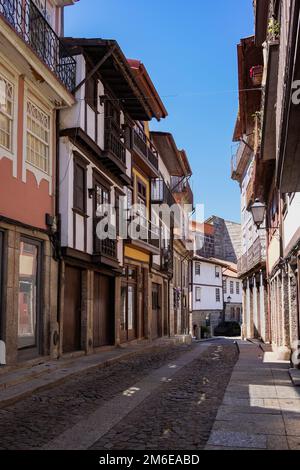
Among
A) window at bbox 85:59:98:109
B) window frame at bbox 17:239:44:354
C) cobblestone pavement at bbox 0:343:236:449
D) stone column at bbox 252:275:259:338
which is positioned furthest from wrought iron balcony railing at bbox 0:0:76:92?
stone column at bbox 252:275:259:338

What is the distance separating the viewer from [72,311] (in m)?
14.0

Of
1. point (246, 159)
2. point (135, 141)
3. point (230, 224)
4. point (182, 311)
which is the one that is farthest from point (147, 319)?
point (230, 224)

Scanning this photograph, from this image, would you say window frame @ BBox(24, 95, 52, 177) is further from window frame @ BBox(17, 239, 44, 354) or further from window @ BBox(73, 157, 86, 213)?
window frame @ BBox(17, 239, 44, 354)

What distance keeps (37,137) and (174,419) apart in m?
7.34

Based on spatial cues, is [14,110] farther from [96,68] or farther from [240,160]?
[240,160]

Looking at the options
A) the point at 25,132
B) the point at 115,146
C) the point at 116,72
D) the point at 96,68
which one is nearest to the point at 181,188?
the point at 115,146

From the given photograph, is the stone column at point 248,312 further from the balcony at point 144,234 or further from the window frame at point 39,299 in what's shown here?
the window frame at point 39,299

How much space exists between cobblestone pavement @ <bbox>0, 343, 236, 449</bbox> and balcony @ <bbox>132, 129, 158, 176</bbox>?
11.2 meters

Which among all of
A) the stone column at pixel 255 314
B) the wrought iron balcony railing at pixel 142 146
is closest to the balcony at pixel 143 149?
the wrought iron balcony railing at pixel 142 146

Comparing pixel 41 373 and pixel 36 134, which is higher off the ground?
pixel 36 134

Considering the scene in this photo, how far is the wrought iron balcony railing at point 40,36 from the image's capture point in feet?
34.9

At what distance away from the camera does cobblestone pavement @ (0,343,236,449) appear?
226 inches

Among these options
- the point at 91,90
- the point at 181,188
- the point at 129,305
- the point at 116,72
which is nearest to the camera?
the point at 91,90
